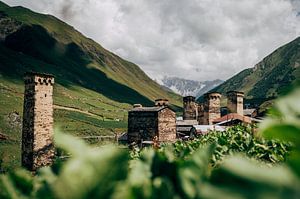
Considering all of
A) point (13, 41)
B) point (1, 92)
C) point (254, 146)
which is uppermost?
point (13, 41)

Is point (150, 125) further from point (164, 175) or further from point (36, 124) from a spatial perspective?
point (164, 175)

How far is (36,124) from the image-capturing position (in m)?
25.7

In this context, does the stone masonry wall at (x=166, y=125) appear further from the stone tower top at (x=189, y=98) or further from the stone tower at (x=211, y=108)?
the stone tower top at (x=189, y=98)

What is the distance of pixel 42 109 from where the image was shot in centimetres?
2630

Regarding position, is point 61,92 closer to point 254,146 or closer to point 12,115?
point 12,115

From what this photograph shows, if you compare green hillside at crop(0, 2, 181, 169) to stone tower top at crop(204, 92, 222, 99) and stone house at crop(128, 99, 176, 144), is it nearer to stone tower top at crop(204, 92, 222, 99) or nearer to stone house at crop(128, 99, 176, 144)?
stone house at crop(128, 99, 176, 144)

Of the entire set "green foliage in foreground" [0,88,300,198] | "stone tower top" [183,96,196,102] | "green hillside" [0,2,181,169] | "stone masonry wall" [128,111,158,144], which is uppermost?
"green hillside" [0,2,181,169]

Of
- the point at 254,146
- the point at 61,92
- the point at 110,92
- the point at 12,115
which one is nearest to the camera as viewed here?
the point at 254,146

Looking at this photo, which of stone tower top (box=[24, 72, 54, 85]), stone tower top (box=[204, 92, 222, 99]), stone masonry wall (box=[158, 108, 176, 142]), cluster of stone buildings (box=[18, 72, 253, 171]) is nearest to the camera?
cluster of stone buildings (box=[18, 72, 253, 171])

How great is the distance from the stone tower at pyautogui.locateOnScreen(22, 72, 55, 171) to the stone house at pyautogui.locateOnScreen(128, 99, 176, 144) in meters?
10.9

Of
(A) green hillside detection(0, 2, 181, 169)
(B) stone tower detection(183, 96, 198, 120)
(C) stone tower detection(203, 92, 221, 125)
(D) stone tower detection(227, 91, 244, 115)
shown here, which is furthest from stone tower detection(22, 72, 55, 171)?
(B) stone tower detection(183, 96, 198, 120)

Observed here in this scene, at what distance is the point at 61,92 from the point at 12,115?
64.0 meters

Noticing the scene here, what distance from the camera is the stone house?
3591cm

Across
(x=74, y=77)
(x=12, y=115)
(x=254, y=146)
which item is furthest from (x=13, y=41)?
(x=254, y=146)
